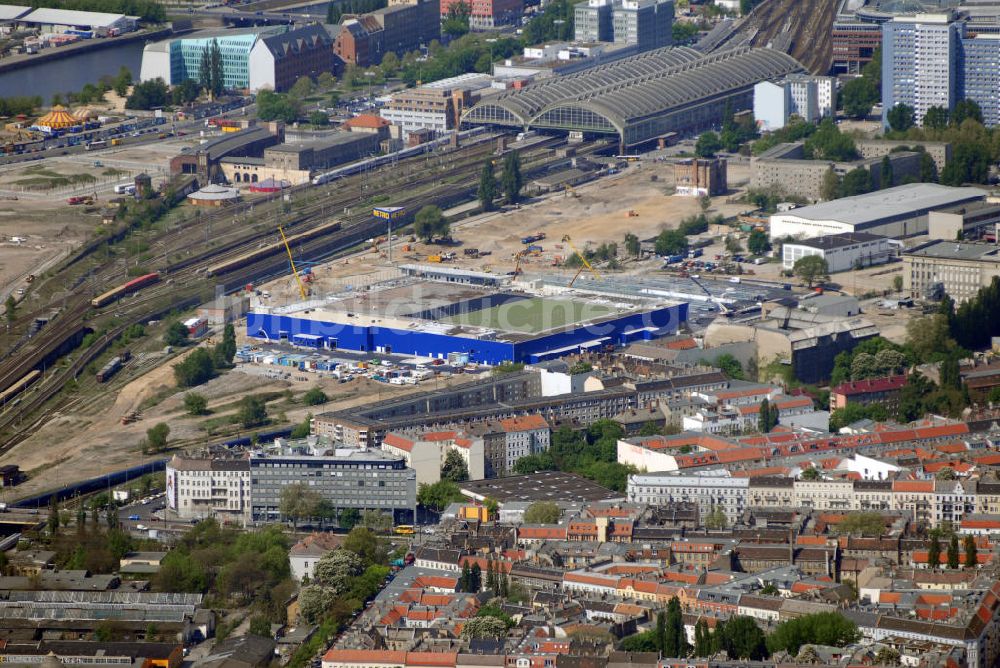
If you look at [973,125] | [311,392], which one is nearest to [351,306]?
[311,392]

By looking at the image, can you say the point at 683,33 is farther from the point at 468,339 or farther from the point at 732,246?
the point at 468,339

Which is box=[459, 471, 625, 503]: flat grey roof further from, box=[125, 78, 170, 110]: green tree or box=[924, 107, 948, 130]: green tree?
box=[125, 78, 170, 110]: green tree

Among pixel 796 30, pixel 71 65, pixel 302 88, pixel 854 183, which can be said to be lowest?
pixel 854 183

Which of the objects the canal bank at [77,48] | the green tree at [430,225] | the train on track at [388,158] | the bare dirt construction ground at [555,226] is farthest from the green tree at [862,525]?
the canal bank at [77,48]

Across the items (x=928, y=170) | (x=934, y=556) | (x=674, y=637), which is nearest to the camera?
(x=674, y=637)

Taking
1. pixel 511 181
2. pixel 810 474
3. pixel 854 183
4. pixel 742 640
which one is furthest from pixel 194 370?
pixel 854 183

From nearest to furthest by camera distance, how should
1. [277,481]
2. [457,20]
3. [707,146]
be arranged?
1. [277,481]
2. [707,146]
3. [457,20]
